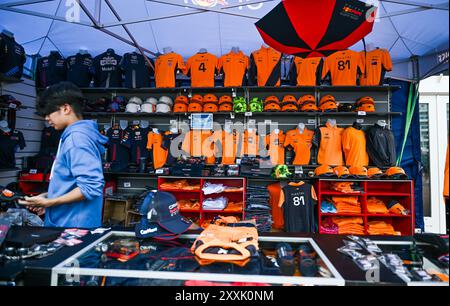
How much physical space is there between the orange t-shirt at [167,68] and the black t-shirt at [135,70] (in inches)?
9.8

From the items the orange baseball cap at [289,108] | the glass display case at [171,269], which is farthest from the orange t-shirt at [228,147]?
the glass display case at [171,269]

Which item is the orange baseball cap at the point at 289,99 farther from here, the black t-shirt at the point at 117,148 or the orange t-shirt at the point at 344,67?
the black t-shirt at the point at 117,148

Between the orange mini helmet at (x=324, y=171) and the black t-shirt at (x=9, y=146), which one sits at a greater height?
the black t-shirt at (x=9, y=146)

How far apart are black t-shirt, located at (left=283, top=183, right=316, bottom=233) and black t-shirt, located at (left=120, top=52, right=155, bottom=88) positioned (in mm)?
3029

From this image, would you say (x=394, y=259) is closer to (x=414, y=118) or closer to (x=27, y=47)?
(x=414, y=118)

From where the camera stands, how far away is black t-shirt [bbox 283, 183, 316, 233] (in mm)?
3441

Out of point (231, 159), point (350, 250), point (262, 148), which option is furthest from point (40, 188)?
point (350, 250)

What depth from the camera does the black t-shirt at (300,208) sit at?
3.44 meters

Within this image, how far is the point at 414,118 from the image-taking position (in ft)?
13.8

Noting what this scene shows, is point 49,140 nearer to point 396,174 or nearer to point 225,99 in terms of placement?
point 225,99

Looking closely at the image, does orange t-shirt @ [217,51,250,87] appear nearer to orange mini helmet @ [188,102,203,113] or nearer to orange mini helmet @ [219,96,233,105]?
orange mini helmet @ [219,96,233,105]

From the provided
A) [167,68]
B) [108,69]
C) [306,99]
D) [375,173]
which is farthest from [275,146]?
[108,69]

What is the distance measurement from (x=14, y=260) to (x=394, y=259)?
4.81 ft

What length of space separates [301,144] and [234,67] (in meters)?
1.65
